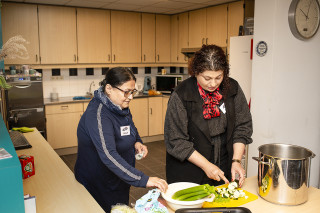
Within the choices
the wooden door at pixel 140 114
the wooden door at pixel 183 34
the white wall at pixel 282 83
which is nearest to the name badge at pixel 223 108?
the white wall at pixel 282 83

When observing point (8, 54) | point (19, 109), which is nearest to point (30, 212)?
point (8, 54)

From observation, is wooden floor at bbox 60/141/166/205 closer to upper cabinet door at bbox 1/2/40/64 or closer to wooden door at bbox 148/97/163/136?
wooden door at bbox 148/97/163/136

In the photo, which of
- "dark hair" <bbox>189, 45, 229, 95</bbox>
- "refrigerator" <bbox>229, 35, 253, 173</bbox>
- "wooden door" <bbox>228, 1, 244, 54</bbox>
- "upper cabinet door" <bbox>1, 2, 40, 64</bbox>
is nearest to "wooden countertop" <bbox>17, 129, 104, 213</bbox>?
"dark hair" <bbox>189, 45, 229, 95</bbox>

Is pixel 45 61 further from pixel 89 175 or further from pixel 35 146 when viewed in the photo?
pixel 89 175

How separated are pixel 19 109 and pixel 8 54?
3150mm

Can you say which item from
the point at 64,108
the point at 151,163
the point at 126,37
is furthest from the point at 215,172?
the point at 126,37

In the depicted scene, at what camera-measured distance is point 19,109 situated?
4.36 metres

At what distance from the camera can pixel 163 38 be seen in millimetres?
5805

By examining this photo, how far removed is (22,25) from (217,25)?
9.83ft

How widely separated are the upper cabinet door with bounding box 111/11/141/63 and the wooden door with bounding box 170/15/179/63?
2.36ft

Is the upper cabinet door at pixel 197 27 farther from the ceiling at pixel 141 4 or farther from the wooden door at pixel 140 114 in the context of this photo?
the wooden door at pixel 140 114

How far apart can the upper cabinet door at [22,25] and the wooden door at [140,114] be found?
175 centimetres

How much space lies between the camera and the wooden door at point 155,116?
18.3ft

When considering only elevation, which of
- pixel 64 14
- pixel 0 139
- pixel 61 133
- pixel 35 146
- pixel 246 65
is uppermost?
pixel 64 14
